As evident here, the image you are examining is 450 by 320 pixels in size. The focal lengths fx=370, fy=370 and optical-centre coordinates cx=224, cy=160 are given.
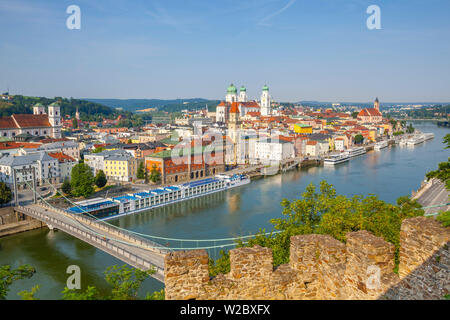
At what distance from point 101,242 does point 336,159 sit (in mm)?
21837

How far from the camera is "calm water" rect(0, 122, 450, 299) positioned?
29.7ft

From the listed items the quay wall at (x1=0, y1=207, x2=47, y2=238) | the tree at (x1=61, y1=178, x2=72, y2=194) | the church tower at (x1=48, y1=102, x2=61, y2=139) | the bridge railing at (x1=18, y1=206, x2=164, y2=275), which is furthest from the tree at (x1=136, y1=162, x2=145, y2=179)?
the church tower at (x1=48, y1=102, x2=61, y2=139)

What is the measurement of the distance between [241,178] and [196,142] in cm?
481

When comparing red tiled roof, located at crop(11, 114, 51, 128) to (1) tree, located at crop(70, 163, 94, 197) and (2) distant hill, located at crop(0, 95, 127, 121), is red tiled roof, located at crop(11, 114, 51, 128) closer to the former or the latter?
(1) tree, located at crop(70, 163, 94, 197)

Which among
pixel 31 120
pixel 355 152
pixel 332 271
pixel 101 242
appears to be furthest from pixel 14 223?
pixel 355 152

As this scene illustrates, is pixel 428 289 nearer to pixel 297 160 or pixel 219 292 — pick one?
pixel 219 292

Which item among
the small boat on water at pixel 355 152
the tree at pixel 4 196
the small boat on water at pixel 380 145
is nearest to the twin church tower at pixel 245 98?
the small boat on water at pixel 380 145

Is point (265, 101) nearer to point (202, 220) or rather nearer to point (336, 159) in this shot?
point (336, 159)

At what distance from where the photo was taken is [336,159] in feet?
91.0

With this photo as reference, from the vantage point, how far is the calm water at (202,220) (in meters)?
9.04

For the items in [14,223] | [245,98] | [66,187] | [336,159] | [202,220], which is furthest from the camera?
[245,98]

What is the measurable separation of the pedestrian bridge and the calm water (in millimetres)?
477

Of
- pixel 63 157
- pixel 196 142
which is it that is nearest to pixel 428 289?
pixel 63 157

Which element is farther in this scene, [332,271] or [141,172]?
[141,172]
